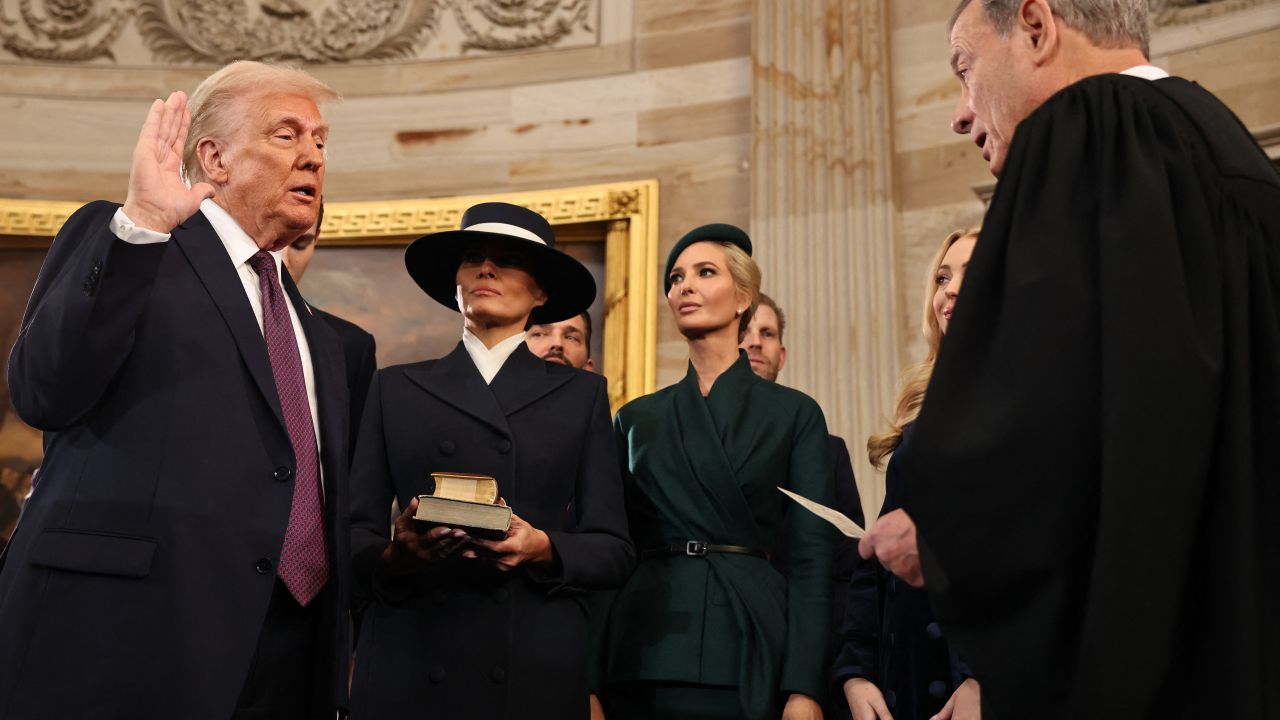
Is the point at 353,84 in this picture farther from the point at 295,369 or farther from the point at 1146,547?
the point at 1146,547

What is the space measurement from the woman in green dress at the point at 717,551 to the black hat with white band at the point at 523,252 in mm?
408

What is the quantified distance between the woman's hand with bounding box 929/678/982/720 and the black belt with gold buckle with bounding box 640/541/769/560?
89 cm

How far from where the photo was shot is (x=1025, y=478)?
1.59 metres

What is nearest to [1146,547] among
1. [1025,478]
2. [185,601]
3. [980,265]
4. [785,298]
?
[1025,478]

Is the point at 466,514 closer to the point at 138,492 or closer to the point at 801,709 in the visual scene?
the point at 138,492

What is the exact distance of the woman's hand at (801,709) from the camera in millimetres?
2936

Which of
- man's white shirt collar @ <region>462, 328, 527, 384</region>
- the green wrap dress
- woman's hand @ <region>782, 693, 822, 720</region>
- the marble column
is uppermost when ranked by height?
the marble column

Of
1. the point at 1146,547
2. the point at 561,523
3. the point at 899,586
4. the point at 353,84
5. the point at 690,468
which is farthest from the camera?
the point at 353,84

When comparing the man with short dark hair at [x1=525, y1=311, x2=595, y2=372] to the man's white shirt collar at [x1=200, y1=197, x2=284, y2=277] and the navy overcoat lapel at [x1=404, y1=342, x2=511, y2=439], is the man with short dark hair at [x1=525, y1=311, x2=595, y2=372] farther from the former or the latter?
the man's white shirt collar at [x1=200, y1=197, x2=284, y2=277]

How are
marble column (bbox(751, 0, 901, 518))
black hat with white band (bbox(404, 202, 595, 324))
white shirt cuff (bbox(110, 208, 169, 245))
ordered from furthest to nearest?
marble column (bbox(751, 0, 901, 518)) < black hat with white band (bbox(404, 202, 595, 324)) < white shirt cuff (bbox(110, 208, 169, 245))

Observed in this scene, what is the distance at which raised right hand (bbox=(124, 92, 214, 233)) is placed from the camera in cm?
217

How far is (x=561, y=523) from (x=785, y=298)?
333 centimetres

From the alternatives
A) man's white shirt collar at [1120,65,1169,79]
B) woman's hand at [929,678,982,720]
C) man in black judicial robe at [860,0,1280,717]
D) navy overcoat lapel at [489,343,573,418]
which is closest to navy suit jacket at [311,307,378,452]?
navy overcoat lapel at [489,343,573,418]

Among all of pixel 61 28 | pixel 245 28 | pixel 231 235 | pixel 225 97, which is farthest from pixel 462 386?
pixel 61 28
